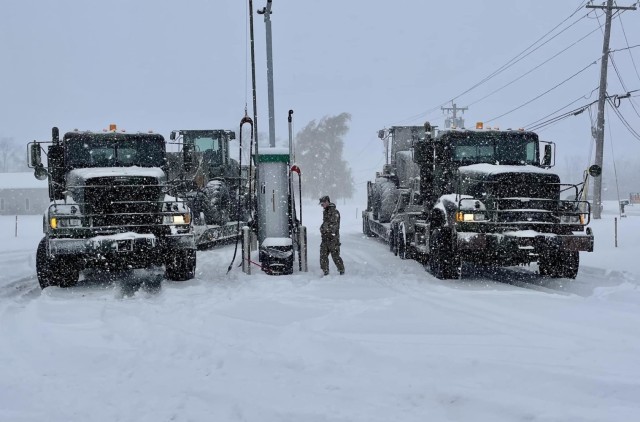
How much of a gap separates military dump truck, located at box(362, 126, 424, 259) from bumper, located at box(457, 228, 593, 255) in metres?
3.02

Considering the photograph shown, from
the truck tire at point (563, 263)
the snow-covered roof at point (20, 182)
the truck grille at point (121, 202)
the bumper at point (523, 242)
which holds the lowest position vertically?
the truck tire at point (563, 263)

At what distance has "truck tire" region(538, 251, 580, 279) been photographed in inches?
388

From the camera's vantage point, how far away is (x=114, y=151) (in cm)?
1076

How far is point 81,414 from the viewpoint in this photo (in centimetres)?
384

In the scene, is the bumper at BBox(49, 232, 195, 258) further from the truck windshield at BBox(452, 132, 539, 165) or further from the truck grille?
the truck windshield at BBox(452, 132, 539, 165)

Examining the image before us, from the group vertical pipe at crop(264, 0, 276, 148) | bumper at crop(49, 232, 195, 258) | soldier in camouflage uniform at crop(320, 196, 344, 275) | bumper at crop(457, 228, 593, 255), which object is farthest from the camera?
vertical pipe at crop(264, 0, 276, 148)

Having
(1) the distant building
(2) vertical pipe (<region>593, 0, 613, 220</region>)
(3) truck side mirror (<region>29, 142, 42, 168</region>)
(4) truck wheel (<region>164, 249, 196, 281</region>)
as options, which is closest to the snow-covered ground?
(4) truck wheel (<region>164, 249, 196, 281</region>)

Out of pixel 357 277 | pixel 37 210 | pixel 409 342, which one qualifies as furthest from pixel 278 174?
pixel 37 210

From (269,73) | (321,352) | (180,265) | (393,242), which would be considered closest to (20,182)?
(393,242)

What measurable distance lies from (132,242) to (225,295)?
72.8 inches

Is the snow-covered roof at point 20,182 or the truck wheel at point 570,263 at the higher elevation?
the snow-covered roof at point 20,182

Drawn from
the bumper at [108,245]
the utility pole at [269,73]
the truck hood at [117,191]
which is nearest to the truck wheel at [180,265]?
the bumper at [108,245]

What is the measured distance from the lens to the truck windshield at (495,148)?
1117 cm

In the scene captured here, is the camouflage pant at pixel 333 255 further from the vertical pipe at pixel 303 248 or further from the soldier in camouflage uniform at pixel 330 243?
the vertical pipe at pixel 303 248
